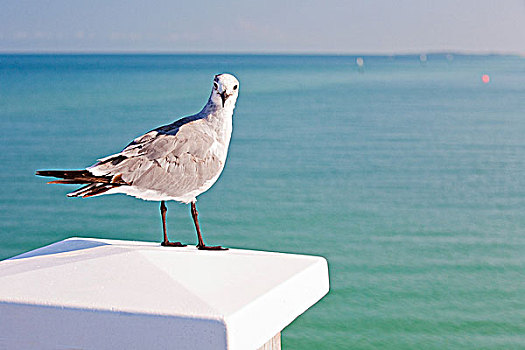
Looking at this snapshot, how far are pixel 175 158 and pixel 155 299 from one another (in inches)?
45.6

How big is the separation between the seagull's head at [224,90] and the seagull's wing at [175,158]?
0.41ft

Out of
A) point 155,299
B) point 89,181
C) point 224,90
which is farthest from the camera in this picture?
point 224,90

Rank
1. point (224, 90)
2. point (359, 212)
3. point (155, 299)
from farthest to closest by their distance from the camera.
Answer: point (359, 212)
point (224, 90)
point (155, 299)

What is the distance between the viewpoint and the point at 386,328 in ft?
22.8

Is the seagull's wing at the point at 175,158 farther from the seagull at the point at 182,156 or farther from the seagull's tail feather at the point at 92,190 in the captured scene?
the seagull's tail feather at the point at 92,190

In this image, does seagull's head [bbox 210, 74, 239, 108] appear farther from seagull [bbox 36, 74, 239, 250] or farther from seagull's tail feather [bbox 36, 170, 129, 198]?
seagull's tail feather [bbox 36, 170, 129, 198]

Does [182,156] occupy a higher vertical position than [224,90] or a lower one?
lower

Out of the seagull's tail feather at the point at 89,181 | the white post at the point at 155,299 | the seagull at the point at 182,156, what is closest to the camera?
the white post at the point at 155,299

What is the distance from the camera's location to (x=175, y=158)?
3080 mm

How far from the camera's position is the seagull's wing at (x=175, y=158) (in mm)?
3004

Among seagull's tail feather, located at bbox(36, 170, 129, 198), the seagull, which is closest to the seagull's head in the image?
the seagull

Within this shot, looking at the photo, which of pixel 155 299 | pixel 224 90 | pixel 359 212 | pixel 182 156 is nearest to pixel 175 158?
pixel 182 156

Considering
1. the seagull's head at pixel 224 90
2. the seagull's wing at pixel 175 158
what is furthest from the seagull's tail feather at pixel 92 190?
the seagull's head at pixel 224 90

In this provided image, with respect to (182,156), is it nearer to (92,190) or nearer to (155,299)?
(92,190)
